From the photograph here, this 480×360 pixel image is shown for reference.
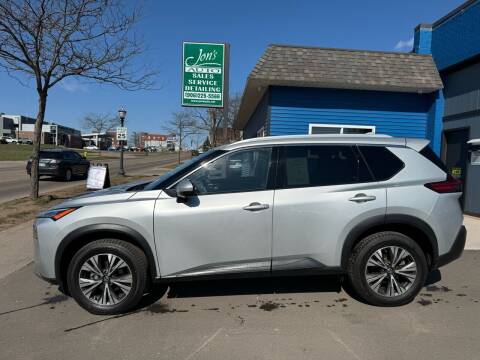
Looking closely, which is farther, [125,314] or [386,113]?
[386,113]

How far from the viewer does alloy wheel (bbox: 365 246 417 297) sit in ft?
13.6

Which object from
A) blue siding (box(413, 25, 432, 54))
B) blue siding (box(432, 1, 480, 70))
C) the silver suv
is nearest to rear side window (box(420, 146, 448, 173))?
the silver suv

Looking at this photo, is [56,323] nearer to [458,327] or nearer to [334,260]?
[334,260]

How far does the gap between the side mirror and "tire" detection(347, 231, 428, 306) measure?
182 centimetres

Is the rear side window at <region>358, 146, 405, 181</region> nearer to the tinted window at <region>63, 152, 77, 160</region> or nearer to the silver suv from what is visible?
the silver suv

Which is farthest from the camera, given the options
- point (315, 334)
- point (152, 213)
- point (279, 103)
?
point (279, 103)

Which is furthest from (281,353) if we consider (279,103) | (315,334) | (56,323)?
(279,103)

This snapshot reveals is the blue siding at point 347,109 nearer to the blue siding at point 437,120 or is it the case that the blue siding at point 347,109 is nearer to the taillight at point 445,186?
the blue siding at point 437,120

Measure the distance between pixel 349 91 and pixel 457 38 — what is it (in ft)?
9.22

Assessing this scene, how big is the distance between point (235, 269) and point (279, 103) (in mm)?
7398

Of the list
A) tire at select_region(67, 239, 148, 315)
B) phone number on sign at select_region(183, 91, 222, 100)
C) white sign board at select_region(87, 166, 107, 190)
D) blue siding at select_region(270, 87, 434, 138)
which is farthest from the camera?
phone number on sign at select_region(183, 91, 222, 100)

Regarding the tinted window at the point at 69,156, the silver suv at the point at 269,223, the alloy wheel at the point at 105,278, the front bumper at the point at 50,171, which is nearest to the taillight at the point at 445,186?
the silver suv at the point at 269,223

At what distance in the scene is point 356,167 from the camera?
166 inches

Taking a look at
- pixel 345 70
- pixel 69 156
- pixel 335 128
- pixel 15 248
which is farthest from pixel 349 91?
pixel 69 156
